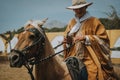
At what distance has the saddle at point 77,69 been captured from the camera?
232 inches

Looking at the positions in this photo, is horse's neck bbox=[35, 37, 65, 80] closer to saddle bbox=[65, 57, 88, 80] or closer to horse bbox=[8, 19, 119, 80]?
horse bbox=[8, 19, 119, 80]

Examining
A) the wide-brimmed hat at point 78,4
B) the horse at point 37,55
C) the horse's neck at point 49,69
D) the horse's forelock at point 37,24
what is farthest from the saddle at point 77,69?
the wide-brimmed hat at point 78,4

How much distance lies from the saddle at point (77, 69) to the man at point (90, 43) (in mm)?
130

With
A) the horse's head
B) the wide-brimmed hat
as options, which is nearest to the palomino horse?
the horse's head

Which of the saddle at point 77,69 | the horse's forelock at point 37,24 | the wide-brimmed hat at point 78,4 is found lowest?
the saddle at point 77,69

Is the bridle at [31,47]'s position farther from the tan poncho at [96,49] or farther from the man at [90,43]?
the tan poncho at [96,49]

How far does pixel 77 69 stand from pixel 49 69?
0.66m

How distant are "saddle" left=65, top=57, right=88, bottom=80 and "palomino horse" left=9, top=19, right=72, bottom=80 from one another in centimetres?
13

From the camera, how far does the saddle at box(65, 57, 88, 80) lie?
19.3ft

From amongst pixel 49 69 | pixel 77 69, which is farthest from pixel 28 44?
pixel 77 69

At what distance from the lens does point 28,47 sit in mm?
5215

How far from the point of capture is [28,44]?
17.2 ft

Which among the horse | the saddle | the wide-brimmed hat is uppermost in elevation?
the wide-brimmed hat

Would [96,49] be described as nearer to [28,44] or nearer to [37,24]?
Result: [37,24]
